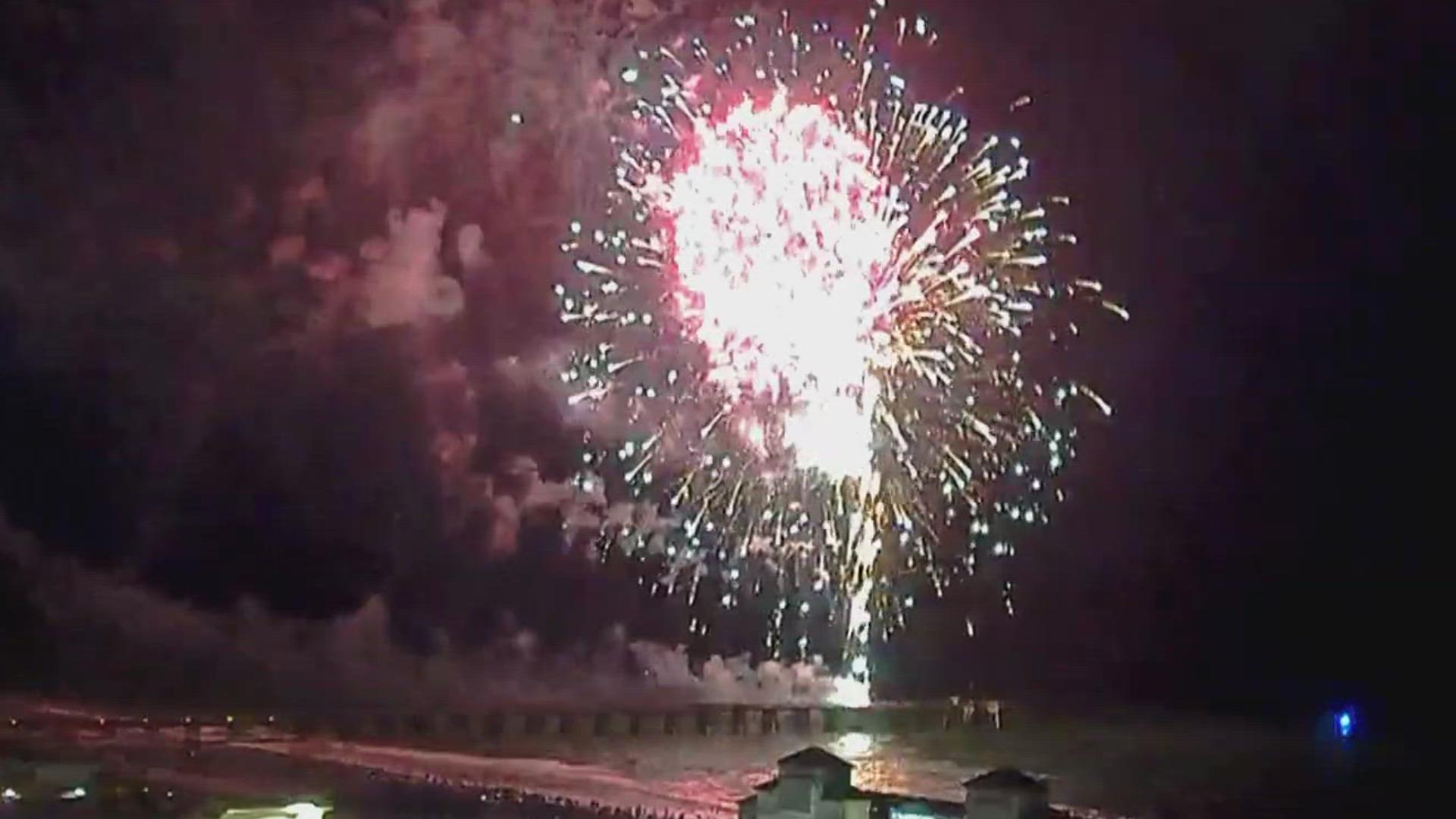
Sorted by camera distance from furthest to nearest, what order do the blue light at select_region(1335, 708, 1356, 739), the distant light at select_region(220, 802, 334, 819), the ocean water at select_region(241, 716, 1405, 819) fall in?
1. the blue light at select_region(1335, 708, 1356, 739)
2. the ocean water at select_region(241, 716, 1405, 819)
3. the distant light at select_region(220, 802, 334, 819)

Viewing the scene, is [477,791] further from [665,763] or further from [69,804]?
[69,804]

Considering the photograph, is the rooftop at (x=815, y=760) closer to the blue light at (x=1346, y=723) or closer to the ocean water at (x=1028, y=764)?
the ocean water at (x=1028, y=764)

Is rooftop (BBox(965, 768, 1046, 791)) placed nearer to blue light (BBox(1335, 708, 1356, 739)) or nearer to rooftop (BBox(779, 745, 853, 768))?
rooftop (BBox(779, 745, 853, 768))

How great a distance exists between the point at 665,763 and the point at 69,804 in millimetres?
6059

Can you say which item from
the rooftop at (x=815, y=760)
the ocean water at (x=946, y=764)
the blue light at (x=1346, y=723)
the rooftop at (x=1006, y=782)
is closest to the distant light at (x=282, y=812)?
the ocean water at (x=946, y=764)

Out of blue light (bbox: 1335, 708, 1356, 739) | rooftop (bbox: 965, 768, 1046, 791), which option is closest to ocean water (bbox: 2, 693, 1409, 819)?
blue light (bbox: 1335, 708, 1356, 739)

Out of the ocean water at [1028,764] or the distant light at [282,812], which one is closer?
the distant light at [282,812]

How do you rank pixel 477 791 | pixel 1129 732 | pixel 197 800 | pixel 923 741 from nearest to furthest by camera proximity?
pixel 197 800, pixel 477 791, pixel 923 741, pixel 1129 732

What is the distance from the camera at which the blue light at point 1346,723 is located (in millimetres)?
24734

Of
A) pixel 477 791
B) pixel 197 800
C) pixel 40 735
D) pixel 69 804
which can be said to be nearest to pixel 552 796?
pixel 477 791

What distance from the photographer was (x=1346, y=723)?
2483 centimetres

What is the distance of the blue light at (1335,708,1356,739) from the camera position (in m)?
24.7

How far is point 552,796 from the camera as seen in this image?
62.0 ft

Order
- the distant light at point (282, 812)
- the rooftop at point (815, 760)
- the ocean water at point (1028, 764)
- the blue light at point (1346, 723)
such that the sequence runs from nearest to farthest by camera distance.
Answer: the distant light at point (282, 812)
the rooftop at point (815, 760)
the ocean water at point (1028, 764)
the blue light at point (1346, 723)
